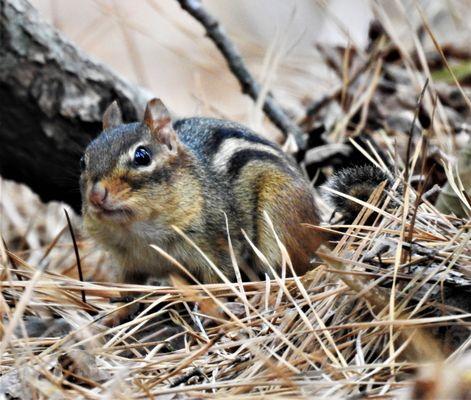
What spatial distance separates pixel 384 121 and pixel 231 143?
62.1 inches

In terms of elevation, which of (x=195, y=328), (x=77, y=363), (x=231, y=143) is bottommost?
(x=195, y=328)

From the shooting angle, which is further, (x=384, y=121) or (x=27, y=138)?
(x=384, y=121)

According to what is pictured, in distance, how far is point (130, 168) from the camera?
321cm

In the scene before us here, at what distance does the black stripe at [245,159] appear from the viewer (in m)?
3.66

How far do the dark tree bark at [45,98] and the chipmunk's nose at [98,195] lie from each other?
730 millimetres

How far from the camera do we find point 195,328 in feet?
10.0

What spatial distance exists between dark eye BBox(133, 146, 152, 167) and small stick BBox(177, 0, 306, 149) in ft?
4.73

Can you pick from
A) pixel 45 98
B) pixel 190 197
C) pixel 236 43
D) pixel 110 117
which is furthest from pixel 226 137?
pixel 236 43

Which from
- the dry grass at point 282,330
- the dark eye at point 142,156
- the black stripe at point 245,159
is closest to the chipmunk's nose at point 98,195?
the dark eye at point 142,156

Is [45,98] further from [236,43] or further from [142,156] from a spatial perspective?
[236,43]

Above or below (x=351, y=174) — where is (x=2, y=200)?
below

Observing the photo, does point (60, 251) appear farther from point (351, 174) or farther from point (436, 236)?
point (436, 236)

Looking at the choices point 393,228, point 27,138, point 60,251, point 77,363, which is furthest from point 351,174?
point 60,251

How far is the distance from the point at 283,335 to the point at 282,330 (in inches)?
5.7
